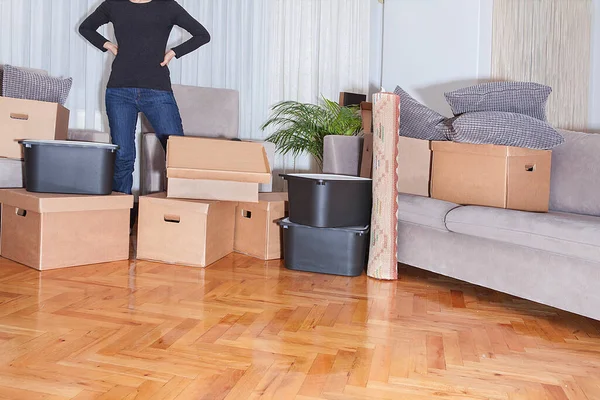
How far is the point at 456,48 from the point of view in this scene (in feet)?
15.0

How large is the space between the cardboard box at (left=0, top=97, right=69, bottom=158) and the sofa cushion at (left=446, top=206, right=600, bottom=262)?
A: 2.05 m

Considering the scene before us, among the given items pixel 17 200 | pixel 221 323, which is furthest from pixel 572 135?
pixel 17 200

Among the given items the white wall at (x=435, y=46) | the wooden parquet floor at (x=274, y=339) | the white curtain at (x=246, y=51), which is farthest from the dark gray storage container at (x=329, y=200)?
the white curtain at (x=246, y=51)

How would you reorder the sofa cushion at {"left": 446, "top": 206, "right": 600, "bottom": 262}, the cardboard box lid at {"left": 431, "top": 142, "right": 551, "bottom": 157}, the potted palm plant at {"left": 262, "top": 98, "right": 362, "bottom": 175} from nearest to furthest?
the sofa cushion at {"left": 446, "top": 206, "right": 600, "bottom": 262}, the cardboard box lid at {"left": 431, "top": 142, "right": 551, "bottom": 157}, the potted palm plant at {"left": 262, "top": 98, "right": 362, "bottom": 175}

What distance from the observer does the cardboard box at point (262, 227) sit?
130 inches

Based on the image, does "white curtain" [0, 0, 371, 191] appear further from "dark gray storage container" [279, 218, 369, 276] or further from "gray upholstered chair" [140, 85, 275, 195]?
"dark gray storage container" [279, 218, 369, 276]

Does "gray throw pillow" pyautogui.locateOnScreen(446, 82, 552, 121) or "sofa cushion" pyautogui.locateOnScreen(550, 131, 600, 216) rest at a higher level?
"gray throw pillow" pyautogui.locateOnScreen(446, 82, 552, 121)

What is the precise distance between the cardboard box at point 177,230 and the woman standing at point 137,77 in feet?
1.54

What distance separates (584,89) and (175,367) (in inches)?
200

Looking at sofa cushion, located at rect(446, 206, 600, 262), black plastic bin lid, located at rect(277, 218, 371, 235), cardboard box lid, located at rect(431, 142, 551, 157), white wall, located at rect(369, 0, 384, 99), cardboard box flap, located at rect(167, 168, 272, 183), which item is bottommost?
black plastic bin lid, located at rect(277, 218, 371, 235)

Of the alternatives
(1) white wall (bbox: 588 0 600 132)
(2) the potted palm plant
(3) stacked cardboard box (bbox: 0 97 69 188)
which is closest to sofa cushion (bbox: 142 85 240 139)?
(2) the potted palm plant

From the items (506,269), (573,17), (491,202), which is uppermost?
(573,17)

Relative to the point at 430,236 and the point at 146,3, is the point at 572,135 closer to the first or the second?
the point at 430,236

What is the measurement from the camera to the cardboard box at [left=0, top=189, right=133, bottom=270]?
288 centimetres
